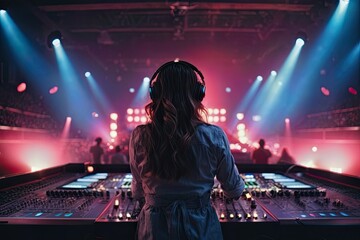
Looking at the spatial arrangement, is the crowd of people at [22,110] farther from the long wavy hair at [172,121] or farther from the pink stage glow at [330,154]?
the pink stage glow at [330,154]

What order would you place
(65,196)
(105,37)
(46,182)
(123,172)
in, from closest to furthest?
(65,196), (46,182), (123,172), (105,37)

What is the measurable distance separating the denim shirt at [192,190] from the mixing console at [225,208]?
0.81 ft

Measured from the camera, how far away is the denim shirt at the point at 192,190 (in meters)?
1.38

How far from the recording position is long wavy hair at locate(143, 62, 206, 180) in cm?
134

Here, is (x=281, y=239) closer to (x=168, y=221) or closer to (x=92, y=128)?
(x=168, y=221)

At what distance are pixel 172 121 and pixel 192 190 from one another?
0.38 m

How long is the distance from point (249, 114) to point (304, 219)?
12.1 meters

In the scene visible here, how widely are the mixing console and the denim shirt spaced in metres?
0.25

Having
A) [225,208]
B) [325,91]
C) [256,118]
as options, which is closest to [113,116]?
[256,118]

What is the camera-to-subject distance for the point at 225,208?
183 centimetres

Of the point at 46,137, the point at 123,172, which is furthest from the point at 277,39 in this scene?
the point at 46,137

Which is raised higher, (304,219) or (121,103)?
(121,103)

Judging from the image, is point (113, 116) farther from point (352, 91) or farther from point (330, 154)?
point (352, 91)

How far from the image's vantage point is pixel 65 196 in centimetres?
Result: 209
